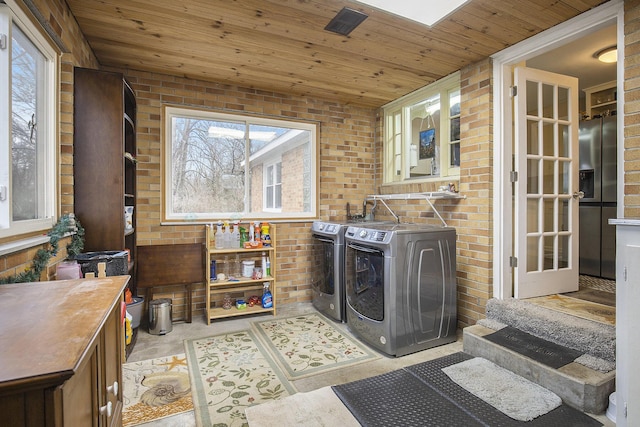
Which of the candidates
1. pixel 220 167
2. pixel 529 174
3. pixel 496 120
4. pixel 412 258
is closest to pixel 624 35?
pixel 496 120

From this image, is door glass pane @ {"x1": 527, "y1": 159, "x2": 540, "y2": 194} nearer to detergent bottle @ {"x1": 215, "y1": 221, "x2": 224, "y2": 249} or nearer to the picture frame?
the picture frame

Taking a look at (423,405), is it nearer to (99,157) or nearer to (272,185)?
(99,157)

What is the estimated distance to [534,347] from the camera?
2201mm

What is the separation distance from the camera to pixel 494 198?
109 inches

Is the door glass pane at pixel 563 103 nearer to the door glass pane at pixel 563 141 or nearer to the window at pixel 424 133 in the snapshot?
the door glass pane at pixel 563 141

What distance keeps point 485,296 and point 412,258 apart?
2.70ft

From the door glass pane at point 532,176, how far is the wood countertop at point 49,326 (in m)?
3.07

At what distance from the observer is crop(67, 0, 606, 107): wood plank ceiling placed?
209 centimetres

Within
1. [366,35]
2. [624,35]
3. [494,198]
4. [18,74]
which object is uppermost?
[366,35]

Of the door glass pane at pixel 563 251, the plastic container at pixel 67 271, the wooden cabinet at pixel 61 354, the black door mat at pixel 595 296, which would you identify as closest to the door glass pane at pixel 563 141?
the door glass pane at pixel 563 251

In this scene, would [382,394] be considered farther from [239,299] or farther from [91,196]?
[91,196]

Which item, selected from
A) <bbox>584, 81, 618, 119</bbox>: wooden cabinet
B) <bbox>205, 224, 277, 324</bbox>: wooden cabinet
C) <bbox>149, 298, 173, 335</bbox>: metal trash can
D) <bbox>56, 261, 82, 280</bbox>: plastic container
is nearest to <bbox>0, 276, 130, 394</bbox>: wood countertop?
<bbox>56, 261, 82, 280</bbox>: plastic container

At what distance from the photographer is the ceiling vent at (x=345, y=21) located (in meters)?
2.12

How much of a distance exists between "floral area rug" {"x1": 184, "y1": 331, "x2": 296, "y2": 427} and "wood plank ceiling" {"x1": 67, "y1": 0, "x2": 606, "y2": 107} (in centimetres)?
245
